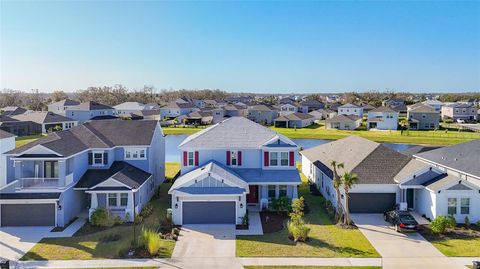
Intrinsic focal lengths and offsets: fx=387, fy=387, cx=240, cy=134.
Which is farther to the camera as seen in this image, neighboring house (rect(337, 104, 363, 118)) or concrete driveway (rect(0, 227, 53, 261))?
neighboring house (rect(337, 104, 363, 118))

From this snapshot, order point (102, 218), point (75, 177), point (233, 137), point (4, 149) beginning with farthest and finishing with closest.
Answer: point (233, 137) → point (4, 149) → point (75, 177) → point (102, 218)

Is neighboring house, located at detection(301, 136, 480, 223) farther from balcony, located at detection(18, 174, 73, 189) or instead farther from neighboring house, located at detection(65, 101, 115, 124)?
neighboring house, located at detection(65, 101, 115, 124)

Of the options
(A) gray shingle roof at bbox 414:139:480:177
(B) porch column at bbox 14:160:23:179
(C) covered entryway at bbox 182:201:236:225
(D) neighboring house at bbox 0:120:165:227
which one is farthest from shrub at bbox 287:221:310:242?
(B) porch column at bbox 14:160:23:179

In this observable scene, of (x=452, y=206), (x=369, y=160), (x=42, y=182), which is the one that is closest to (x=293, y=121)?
(x=369, y=160)

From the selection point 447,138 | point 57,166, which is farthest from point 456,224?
point 447,138

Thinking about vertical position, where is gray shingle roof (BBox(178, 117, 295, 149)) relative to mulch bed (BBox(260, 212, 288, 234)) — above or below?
above

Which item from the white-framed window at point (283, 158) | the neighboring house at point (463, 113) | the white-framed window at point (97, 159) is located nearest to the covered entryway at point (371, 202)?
the white-framed window at point (283, 158)

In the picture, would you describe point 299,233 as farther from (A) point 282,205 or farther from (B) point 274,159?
(B) point 274,159
